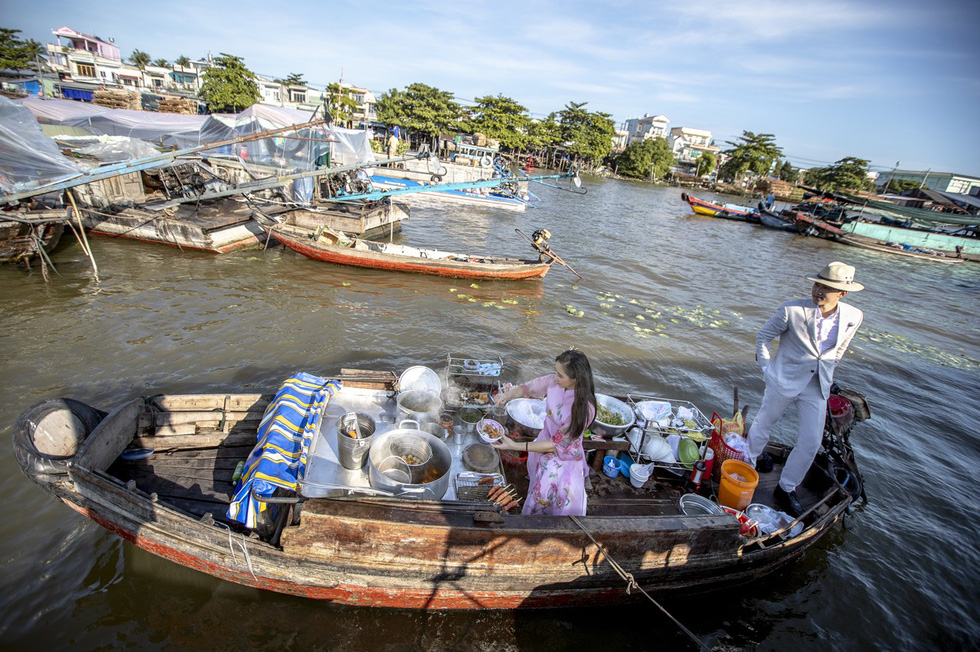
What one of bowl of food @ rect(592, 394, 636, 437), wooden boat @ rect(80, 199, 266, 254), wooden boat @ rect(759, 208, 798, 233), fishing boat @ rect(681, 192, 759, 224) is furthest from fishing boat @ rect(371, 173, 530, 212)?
bowl of food @ rect(592, 394, 636, 437)

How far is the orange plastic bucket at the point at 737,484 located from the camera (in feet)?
14.9

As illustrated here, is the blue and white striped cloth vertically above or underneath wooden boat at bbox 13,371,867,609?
above

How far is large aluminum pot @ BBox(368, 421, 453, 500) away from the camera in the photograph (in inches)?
144

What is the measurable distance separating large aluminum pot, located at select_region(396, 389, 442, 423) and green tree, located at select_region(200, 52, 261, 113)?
45.0 m

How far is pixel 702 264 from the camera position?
2119 cm

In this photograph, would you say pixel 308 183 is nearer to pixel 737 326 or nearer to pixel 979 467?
pixel 737 326

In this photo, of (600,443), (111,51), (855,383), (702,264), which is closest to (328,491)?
(600,443)

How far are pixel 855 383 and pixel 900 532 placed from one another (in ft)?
18.7

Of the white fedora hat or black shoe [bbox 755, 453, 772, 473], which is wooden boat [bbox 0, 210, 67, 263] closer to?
the white fedora hat

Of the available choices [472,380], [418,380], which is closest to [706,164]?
[472,380]

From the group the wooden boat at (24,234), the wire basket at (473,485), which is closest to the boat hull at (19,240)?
the wooden boat at (24,234)

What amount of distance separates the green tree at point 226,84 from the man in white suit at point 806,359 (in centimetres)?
4718

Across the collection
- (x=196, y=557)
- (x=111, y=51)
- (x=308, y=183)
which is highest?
(x=111, y=51)

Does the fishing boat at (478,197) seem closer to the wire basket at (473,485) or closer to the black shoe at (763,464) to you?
the black shoe at (763,464)
